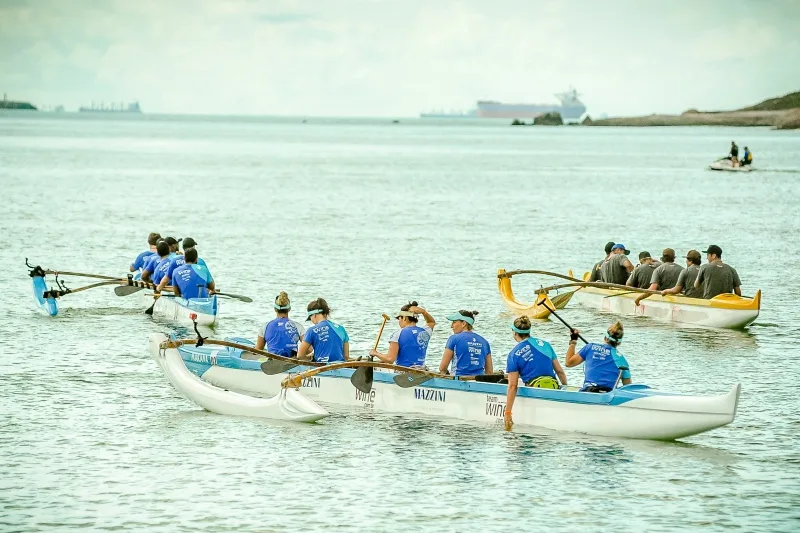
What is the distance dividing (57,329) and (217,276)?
10.2m

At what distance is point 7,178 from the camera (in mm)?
87750

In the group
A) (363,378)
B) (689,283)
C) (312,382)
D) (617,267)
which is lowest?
(312,382)

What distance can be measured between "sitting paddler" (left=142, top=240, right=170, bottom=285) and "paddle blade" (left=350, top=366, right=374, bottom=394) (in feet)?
35.2

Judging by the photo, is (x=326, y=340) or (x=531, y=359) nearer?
(x=531, y=359)

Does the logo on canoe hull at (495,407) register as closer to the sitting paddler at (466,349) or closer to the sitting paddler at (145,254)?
the sitting paddler at (466,349)

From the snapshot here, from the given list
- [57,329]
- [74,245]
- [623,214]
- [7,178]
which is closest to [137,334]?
[57,329]

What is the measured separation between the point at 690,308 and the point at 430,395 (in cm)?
1139

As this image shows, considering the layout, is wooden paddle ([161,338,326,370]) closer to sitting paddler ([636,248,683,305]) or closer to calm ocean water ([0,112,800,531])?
calm ocean water ([0,112,800,531])

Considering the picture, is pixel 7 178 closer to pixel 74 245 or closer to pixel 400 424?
pixel 74 245

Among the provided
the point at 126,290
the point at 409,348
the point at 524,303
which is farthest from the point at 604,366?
the point at 126,290

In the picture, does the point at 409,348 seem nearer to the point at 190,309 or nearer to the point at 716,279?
A: the point at 190,309

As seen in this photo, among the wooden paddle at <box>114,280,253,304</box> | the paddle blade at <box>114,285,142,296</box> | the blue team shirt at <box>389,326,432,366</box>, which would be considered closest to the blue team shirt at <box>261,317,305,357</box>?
the blue team shirt at <box>389,326,432,366</box>

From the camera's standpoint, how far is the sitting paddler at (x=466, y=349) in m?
19.8

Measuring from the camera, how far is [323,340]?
68.3ft
